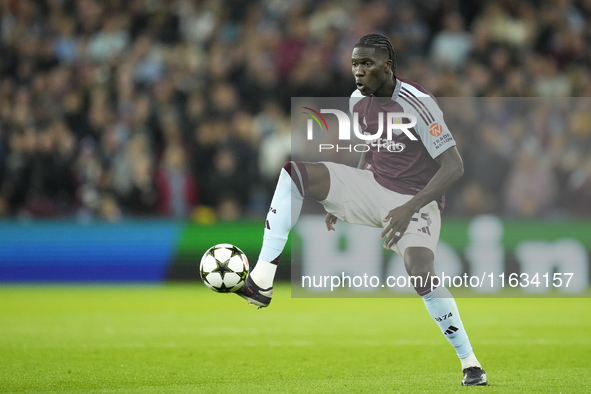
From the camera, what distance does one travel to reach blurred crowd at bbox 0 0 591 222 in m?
11.8

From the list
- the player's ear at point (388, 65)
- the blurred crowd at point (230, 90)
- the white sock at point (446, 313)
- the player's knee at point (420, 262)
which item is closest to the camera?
the player's knee at point (420, 262)

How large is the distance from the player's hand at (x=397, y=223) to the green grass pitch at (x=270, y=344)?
3.16ft

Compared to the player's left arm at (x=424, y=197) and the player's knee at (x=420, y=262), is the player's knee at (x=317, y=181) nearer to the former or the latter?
the player's left arm at (x=424, y=197)

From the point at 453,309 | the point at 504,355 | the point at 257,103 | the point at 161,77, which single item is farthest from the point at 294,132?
the point at 453,309

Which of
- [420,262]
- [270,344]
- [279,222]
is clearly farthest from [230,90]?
[420,262]

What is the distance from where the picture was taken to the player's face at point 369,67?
5.67 m

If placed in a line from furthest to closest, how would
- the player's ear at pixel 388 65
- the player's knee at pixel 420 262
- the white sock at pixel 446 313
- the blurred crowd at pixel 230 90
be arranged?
the blurred crowd at pixel 230 90
the player's ear at pixel 388 65
the white sock at pixel 446 313
the player's knee at pixel 420 262

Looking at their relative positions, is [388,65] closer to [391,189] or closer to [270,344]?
[391,189]

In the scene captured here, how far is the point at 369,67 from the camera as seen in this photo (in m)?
5.68

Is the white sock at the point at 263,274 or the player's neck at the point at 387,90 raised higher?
the player's neck at the point at 387,90

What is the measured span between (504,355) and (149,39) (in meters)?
9.38

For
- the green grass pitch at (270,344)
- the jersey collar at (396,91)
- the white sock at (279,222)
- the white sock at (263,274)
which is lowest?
the green grass pitch at (270,344)

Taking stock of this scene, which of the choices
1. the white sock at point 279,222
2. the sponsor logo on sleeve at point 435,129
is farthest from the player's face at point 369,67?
the white sock at point 279,222

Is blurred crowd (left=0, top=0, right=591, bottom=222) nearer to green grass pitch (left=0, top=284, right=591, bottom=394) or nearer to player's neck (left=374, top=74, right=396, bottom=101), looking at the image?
green grass pitch (left=0, top=284, right=591, bottom=394)
